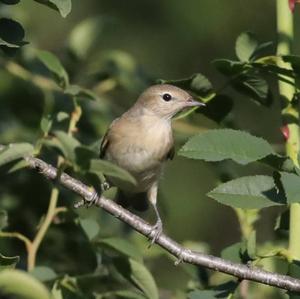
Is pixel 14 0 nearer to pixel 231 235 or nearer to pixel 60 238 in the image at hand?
pixel 60 238

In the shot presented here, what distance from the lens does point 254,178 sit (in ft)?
9.16

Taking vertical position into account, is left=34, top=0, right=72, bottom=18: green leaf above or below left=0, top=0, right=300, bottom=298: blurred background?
above

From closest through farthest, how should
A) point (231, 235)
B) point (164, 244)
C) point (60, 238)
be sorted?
point (164, 244) < point (60, 238) < point (231, 235)

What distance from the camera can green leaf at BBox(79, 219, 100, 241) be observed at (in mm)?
3418

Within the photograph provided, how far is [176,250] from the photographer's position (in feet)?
9.38

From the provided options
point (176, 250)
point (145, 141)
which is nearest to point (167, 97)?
point (145, 141)

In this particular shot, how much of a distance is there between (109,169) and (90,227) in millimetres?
1260

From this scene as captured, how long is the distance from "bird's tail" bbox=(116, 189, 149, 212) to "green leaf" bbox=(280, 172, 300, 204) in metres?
2.65

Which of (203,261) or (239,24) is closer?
(203,261)

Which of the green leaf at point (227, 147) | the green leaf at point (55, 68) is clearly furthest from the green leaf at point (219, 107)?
the green leaf at point (227, 147)

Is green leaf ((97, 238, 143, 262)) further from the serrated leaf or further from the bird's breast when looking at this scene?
the bird's breast

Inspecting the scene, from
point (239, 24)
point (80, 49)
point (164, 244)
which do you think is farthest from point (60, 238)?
point (239, 24)

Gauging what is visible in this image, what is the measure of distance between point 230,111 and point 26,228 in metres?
1.46

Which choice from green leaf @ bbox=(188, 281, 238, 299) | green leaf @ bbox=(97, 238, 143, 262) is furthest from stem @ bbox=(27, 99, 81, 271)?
green leaf @ bbox=(188, 281, 238, 299)
